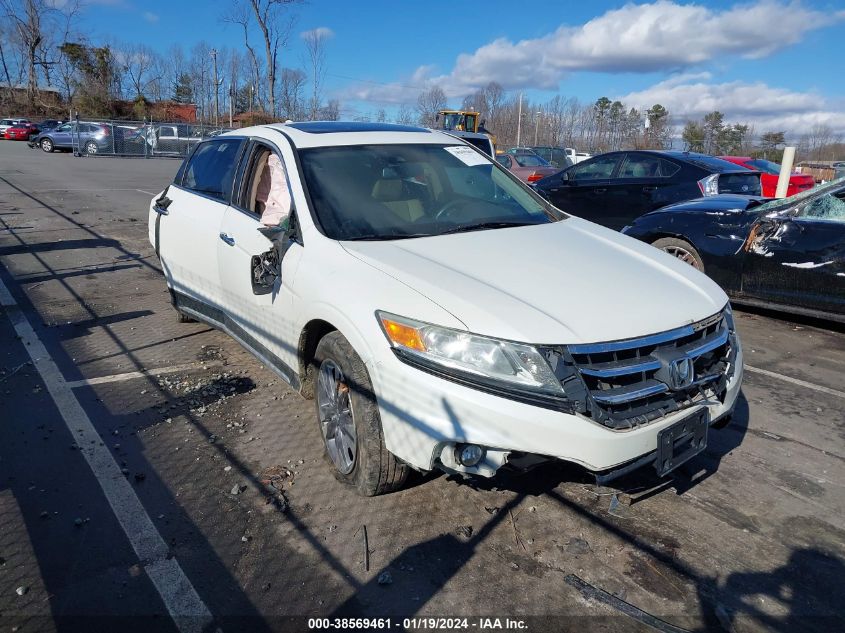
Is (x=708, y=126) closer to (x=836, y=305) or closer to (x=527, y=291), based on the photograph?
(x=836, y=305)

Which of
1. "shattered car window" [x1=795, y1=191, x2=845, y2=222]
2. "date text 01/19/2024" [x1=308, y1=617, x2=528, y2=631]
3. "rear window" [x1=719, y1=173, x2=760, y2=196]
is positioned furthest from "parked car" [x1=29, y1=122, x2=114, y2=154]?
"date text 01/19/2024" [x1=308, y1=617, x2=528, y2=631]

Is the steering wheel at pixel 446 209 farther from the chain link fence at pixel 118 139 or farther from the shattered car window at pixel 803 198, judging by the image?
the chain link fence at pixel 118 139

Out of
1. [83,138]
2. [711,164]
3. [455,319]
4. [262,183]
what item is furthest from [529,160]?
[83,138]

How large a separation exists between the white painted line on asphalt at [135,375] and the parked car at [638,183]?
23.3ft

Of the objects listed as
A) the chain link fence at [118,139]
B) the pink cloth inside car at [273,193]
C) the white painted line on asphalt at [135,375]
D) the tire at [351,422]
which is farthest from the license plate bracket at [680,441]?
the chain link fence at [118,139]

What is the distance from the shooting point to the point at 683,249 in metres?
6.73

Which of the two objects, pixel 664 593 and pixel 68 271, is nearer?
pixel 664 593

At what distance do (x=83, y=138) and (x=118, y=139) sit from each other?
179 centimetres

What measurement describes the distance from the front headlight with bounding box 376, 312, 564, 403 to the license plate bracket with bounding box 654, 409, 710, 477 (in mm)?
553

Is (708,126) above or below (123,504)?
above

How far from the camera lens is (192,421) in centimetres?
413

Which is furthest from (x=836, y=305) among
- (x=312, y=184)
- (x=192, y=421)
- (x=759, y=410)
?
(x=192, y=421)

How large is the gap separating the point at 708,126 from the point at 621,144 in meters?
7.04

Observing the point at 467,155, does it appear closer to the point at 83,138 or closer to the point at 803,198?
the point at 803,198
